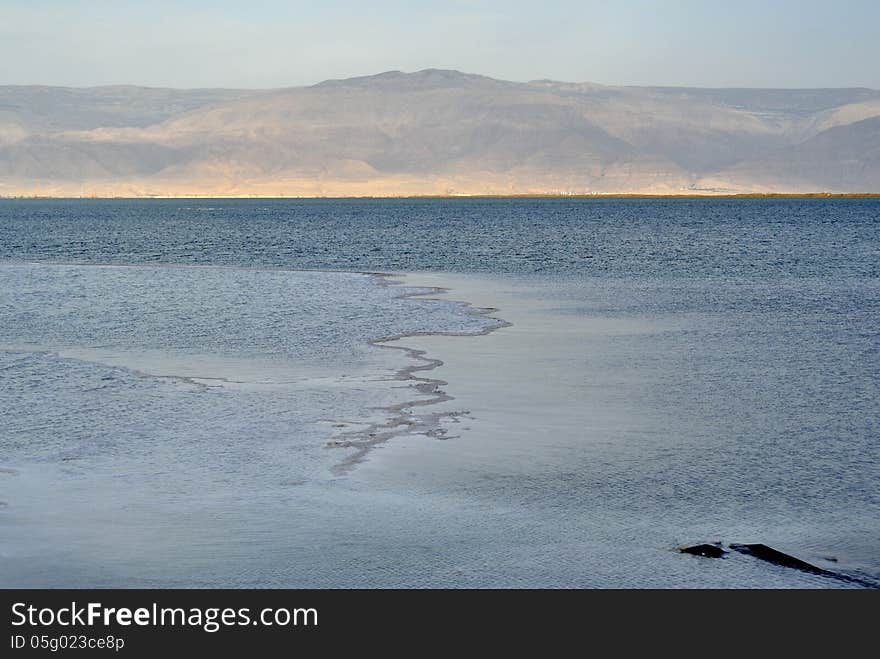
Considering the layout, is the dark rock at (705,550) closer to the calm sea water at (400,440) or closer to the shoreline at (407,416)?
the calm sea water at (400,440)

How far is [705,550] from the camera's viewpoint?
35.3ft

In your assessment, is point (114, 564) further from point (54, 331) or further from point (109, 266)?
point (109, 266)

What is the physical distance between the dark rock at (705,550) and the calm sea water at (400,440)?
24 cm

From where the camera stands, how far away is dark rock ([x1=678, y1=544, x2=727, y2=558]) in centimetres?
1068

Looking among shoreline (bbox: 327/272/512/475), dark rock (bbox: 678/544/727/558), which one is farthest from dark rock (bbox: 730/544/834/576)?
shoreline (bbox: 327/272/512/475)

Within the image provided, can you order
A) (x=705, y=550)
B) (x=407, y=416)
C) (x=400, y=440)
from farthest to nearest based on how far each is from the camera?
(x=407, y=416)
(x=400, y=440)
(x=705, y=550)

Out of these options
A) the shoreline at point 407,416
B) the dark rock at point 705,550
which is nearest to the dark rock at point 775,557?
the dark rock at point 705,550

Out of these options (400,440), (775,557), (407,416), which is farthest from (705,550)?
(407,416)

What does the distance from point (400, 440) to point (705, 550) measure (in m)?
5.32

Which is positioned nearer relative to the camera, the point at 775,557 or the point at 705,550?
the point at 775,557

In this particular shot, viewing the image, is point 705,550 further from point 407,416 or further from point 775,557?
point 407,416

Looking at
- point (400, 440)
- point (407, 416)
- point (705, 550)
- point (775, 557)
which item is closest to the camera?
point (775, 557)

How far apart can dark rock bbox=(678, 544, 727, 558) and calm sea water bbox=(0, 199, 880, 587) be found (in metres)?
0.24
